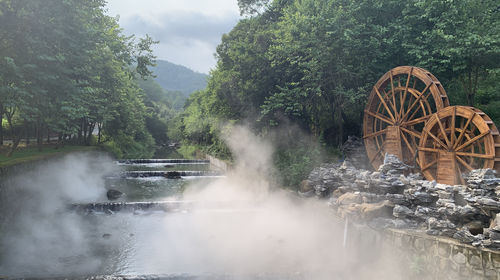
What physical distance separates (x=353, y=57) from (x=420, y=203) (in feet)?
36.0

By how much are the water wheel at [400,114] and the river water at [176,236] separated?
619 cm

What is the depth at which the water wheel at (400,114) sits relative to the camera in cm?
1599

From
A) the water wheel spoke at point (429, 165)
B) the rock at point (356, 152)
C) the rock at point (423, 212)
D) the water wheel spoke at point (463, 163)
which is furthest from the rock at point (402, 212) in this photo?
the rock at point (356, 152)

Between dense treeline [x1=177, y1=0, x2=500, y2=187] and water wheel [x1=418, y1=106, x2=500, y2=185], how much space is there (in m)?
2.97

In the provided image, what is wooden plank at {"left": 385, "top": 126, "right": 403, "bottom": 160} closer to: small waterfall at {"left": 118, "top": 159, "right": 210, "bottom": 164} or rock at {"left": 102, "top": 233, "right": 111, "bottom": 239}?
rock at {"left": 102, "top": 233, "right": 111, "bottom": 239}

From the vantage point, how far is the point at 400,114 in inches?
698

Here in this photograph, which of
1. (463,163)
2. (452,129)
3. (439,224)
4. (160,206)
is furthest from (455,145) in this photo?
(160,206)

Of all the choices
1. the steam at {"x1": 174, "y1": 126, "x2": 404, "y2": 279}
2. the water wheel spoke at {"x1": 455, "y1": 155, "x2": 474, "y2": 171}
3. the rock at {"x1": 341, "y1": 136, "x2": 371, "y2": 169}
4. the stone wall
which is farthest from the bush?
the stone wall

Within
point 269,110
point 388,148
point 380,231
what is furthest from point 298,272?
point 269,110

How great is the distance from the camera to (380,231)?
9.84 m

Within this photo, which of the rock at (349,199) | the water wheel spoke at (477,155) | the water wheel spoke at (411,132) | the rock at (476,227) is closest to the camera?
the rock at (476,227)

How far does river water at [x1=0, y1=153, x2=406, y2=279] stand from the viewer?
10.3 meters

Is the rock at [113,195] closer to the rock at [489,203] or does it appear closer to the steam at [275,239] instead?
the steam at [275,239]

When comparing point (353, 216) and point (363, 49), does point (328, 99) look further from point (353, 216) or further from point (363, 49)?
point (353, 216)
